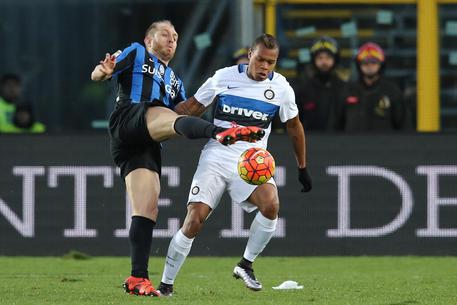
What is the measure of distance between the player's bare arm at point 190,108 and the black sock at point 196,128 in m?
0.87

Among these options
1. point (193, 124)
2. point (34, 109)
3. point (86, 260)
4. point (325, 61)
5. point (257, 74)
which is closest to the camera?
point (193, 124)

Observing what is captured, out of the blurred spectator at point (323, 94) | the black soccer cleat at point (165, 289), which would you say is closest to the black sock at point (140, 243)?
the black soccer cleat at point (165, 289)

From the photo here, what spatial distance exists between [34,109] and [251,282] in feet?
21.9

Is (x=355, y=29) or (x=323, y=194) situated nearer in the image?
(x=323, y=194)

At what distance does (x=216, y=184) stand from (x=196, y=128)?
1045 mm

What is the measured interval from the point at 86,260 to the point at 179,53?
3.52 m

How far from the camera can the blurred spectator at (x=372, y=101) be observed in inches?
585

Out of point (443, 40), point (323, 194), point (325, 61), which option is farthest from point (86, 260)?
point (443, 40)

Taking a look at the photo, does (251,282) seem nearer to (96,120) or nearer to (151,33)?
(151,33)

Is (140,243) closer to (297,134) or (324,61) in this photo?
(297,134)

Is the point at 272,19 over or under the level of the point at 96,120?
over

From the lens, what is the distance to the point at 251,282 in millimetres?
10133

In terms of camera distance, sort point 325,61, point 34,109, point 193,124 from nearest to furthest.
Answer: point 193,124 → point 325,61 → point 34,109

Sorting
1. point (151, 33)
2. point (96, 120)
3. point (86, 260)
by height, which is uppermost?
point (151, 33)
